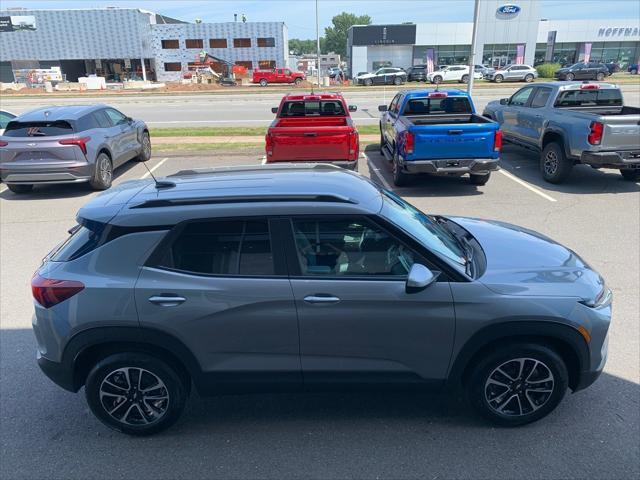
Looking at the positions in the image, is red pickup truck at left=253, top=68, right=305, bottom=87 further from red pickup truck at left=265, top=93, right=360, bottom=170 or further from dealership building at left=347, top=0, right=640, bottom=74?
red pickup truck at left=265, top=93, right=360, bottom=170

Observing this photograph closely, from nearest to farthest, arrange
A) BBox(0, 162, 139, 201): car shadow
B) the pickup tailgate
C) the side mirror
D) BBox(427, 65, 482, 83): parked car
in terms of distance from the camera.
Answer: the side mirror → the pickup tailgate → BBox(0, 162, 139, 201): car shadow → BBox(427, 65, 482, 83): parked car

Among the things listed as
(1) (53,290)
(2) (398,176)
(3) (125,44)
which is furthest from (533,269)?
(3) (125,44)

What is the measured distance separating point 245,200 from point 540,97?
391 inches

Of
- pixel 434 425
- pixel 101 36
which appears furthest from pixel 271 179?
pixel 101 36

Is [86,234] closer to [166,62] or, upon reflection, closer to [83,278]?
[83,278]

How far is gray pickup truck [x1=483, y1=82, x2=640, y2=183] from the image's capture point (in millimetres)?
8992

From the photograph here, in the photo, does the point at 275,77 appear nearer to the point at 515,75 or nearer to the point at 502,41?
the point at 515,75

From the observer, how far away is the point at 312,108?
1125 cm

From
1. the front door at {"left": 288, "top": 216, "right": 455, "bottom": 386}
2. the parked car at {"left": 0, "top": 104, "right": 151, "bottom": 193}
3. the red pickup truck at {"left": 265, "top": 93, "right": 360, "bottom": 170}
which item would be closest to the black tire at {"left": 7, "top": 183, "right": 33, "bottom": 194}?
the parked car at {"left": 0, "top": 104, "right": 151, "bottom": 193}

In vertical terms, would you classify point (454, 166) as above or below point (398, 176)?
above

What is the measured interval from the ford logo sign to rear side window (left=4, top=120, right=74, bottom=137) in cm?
5827

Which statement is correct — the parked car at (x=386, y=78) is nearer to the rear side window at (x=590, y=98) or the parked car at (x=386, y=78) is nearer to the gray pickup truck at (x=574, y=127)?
the gray pickup truck at (x=574, y=127)

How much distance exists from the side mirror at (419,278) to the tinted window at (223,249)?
880 millimetres

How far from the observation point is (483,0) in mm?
55625
